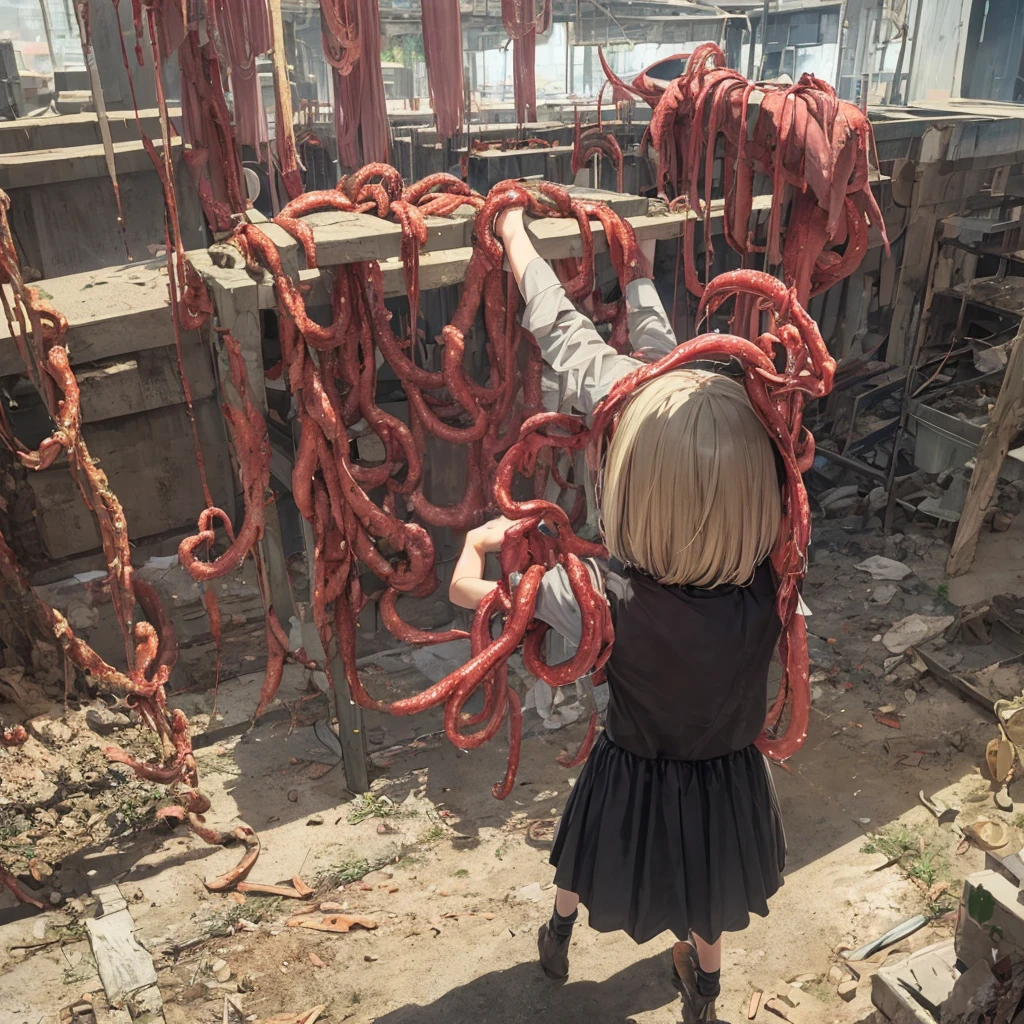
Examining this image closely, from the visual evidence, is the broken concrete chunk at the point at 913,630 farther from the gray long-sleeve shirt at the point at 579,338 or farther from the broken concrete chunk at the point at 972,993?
the gray long-sleeve shirt at the point at 579,338

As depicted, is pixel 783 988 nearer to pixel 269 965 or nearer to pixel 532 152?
pixel 269 965

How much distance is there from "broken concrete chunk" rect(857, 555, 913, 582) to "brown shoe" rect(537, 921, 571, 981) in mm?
4151

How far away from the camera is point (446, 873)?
3896mm

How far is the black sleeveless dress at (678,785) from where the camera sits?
226cm

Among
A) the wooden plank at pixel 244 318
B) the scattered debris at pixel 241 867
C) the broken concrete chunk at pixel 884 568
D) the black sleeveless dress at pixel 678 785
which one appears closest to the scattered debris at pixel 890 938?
the black sleeveless dress at pixel 678 785

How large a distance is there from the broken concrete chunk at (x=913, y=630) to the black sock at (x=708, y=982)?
3.20 meters

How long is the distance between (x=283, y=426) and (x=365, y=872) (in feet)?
8.40

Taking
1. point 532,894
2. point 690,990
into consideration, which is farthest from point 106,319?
point 690,990

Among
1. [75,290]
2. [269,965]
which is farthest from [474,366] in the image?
[269,965]

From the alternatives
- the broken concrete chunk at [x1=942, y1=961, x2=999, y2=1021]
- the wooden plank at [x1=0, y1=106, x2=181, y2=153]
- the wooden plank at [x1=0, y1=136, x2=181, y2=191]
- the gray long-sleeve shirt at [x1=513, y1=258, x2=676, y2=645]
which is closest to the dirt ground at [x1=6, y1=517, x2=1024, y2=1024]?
the broken concrete chunk at [x1=942, y1=961, x2=999, y2=1021]

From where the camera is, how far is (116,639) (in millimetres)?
5195

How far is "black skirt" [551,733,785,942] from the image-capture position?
2.55 metres

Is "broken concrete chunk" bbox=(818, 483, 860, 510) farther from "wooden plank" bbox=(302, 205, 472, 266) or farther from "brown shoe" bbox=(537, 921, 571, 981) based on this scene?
"brown shoe" bbox=(537, 921, 571, 981)

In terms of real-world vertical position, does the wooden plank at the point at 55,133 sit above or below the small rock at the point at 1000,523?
above
